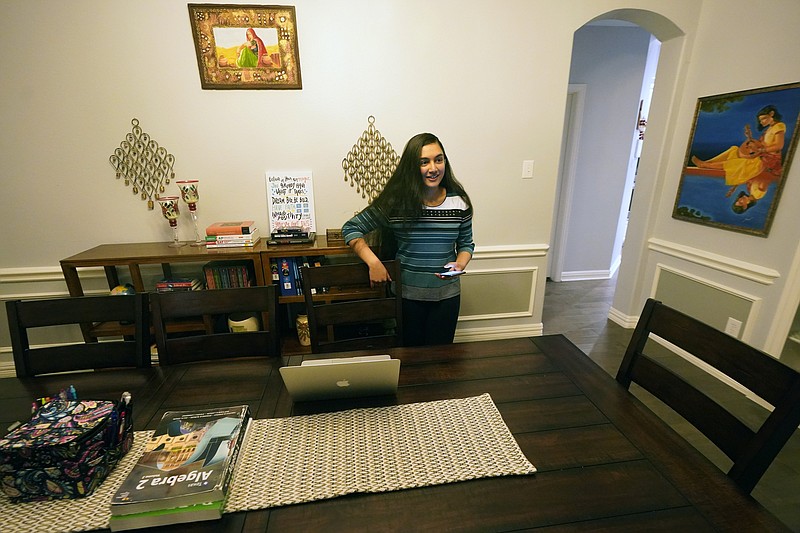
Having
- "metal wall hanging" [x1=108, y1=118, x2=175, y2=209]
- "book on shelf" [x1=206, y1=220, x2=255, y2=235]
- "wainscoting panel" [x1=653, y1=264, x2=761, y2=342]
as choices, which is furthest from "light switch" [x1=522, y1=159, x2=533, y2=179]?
"metal wall hanging" [x1=108, y1=118, x2=175, y2=209]

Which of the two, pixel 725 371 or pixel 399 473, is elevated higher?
pixel 725 371

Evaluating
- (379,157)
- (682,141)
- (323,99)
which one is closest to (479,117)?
(379,157)

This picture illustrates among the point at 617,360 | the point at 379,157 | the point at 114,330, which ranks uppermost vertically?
the point at 379,157

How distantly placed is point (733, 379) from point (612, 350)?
197 cm

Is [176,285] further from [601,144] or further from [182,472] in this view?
[601,144]

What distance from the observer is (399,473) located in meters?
0.82

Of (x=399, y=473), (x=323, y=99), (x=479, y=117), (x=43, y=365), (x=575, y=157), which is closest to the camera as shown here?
(x=399, y=473)

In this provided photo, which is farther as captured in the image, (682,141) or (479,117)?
(682,141)

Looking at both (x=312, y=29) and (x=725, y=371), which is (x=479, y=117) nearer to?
(x=312, y=29)

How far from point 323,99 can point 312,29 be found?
36 centimetres

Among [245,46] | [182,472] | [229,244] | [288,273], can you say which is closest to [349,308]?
[182,472]

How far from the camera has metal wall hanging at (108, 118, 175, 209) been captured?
6.92 ft

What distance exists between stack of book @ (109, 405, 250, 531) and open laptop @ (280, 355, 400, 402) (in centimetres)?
18

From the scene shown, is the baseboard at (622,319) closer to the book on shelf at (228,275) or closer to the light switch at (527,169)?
the light switch at (527,169)
